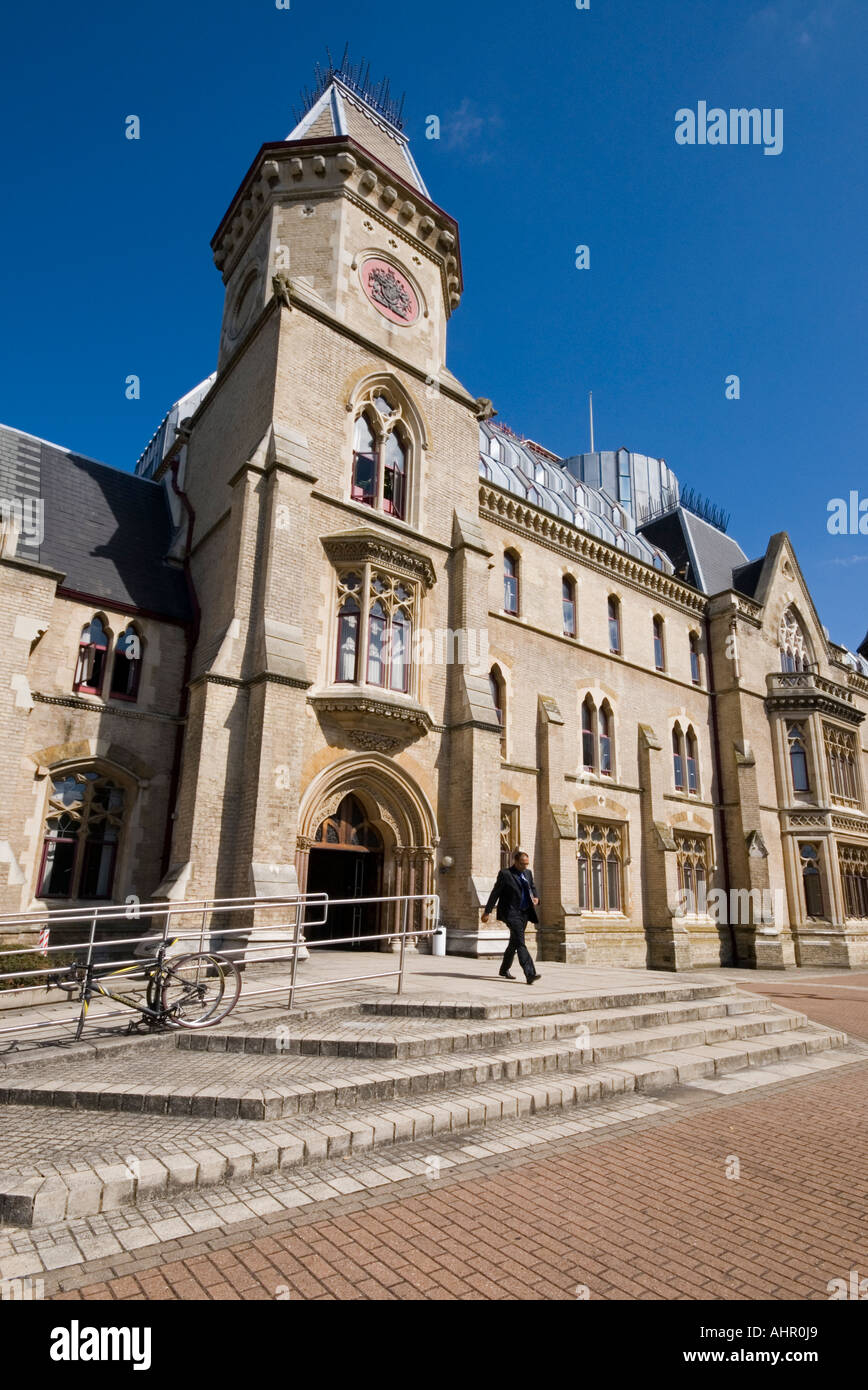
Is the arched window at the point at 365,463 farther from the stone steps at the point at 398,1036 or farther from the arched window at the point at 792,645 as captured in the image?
the arched window at the point at 792,645

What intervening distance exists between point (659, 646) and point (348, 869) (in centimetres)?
1448

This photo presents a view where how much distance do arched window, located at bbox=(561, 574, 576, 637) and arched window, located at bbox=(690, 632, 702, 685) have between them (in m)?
6.92

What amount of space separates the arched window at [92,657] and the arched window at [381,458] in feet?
20.0

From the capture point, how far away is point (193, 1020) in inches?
298

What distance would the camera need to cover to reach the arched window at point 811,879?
→ 2730cm

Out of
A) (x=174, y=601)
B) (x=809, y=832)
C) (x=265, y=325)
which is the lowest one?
(x=809, y=832)

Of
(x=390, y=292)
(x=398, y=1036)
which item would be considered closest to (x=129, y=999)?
(x=398, y=1036)

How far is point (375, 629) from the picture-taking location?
16.0 m

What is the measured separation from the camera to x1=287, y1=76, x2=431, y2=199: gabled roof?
65.4 feet

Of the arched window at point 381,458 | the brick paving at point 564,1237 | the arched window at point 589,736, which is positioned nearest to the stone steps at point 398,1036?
the brick paving at point 564,1237
